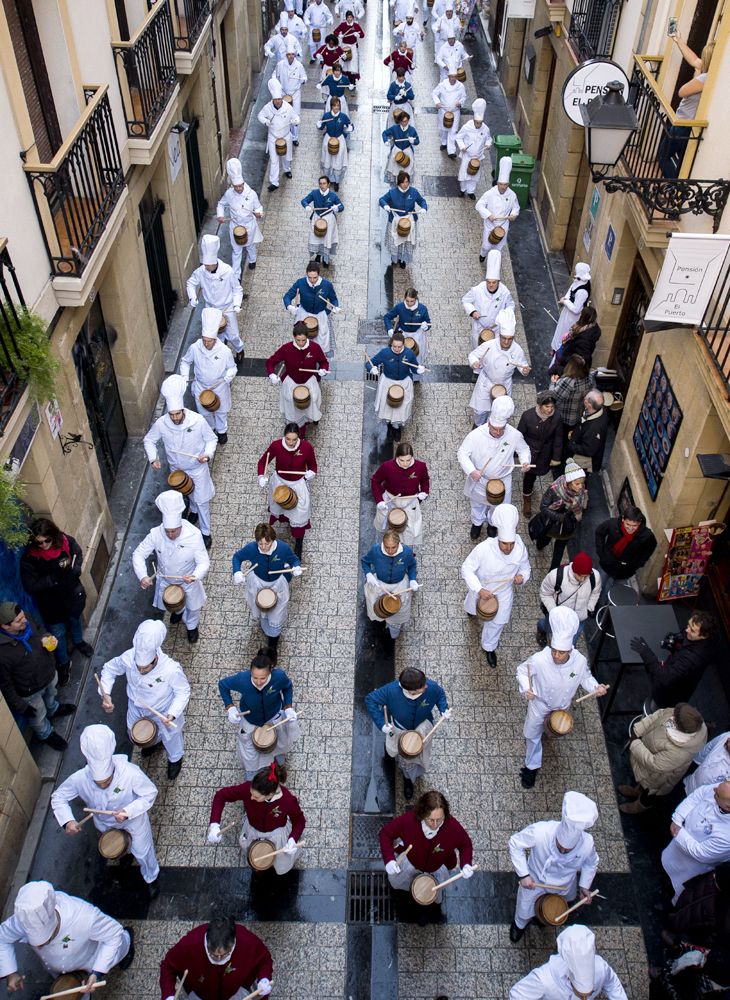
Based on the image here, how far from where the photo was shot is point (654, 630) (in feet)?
29.6

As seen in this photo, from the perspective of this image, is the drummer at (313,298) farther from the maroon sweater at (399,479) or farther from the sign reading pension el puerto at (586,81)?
the sign reading pension el puerto at (586,81)

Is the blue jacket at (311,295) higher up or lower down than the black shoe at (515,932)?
higher up

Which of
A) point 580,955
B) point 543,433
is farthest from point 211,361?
point 580,955

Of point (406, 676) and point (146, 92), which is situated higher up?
point (146, 92)

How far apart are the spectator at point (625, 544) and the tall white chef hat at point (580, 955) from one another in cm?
441

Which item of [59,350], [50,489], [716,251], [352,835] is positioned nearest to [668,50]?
[716,251]

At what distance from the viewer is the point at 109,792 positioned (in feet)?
24.1

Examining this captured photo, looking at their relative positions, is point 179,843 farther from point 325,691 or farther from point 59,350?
point 59,350

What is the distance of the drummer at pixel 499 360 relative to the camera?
478 inches

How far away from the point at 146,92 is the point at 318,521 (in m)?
6.10

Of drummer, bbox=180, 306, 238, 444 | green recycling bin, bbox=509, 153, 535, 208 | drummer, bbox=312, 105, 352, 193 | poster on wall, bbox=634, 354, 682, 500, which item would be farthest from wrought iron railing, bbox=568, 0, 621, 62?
drummer, bbox=180, 306, 238, 444

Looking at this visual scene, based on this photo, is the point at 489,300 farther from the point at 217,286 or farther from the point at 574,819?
the point at 574,819

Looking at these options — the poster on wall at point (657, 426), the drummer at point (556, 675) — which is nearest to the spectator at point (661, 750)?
the drummer at point (556, 675)

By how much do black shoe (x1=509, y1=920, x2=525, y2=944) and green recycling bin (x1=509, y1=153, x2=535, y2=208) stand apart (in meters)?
14.6
